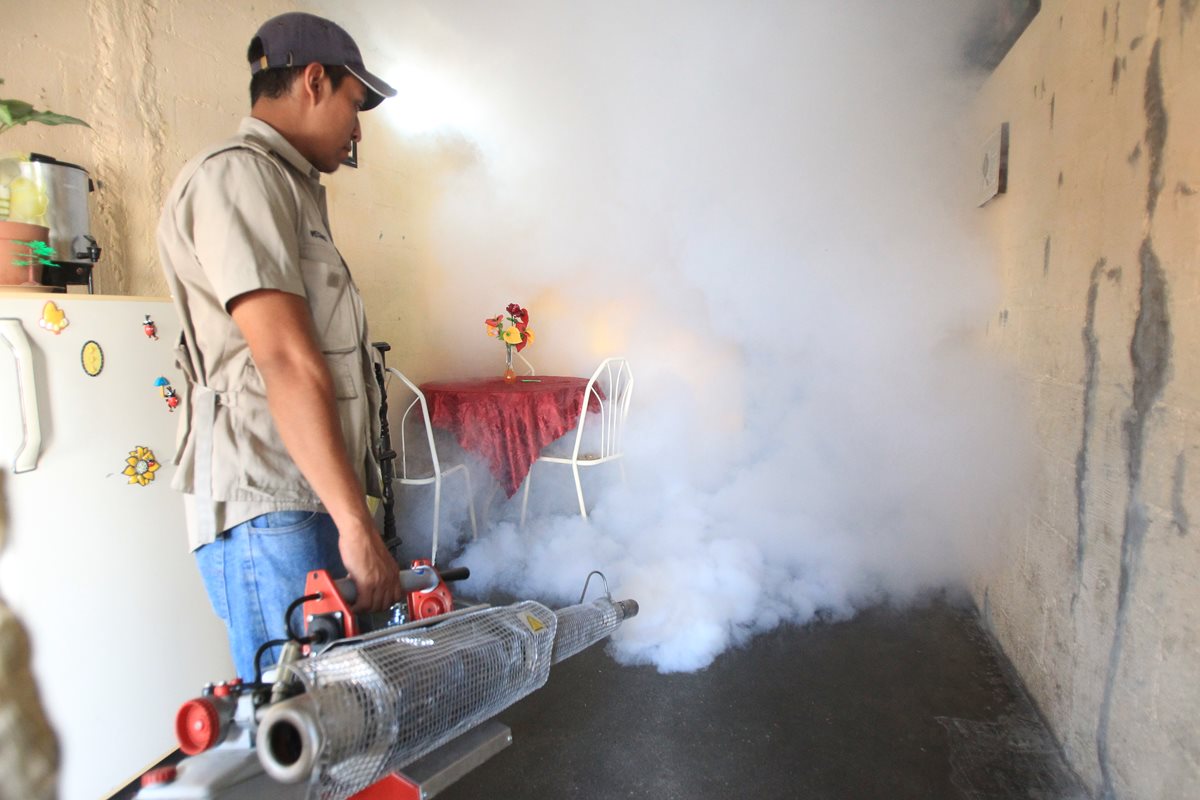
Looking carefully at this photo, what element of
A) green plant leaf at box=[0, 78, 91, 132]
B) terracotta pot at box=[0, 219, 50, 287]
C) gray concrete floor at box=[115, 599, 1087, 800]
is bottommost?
gray concrete floor at box=[115, 599, 1087, 800]

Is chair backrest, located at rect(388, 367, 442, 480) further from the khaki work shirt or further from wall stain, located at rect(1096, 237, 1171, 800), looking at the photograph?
wall stain, located at rect(1096, 237, 1171, 800)

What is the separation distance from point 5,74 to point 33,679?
154 cm

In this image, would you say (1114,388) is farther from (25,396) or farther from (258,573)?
(25,396)

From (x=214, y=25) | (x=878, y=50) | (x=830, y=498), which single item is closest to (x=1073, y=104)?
(x=878, y=50)

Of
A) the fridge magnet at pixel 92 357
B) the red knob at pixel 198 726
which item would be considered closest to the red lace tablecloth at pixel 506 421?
the fridge magnet at pixel 92 357

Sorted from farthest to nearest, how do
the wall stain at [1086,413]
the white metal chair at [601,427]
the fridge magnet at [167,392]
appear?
the white metal chair at [601,427]
the fridge magnet at [167,392]
the wall stain at [1086,413]

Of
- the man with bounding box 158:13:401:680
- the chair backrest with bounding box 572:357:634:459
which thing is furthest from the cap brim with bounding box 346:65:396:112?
the chair backrest with bounding box 572:357:634:459

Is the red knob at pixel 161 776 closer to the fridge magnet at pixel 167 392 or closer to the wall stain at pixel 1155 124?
the fridge magnet at pixel 167 392

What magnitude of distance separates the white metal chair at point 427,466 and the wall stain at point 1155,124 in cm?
242

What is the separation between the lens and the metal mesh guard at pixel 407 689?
1.80ft

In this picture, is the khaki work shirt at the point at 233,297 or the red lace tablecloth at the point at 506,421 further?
the red lace tablecloth at the point at 506,421

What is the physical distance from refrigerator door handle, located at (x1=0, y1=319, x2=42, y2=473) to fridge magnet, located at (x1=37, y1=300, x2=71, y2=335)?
45 millimetres

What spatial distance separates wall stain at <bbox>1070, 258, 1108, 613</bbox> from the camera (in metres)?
1.50

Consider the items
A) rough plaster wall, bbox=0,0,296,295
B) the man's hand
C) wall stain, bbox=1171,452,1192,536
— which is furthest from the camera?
rough plaster wall, bbox=0,0,296,295
